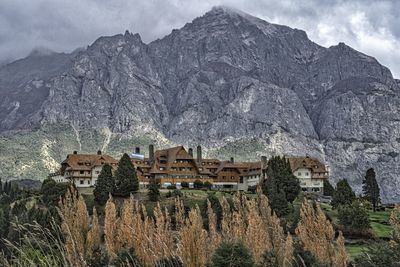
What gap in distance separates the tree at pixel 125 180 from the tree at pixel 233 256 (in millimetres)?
65864

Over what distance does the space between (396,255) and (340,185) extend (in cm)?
6031

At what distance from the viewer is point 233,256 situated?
1670 cm

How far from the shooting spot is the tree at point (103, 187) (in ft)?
254

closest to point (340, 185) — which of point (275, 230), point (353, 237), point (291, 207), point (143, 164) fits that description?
point (291, 207)

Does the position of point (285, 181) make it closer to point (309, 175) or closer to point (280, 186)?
point (280, 186)

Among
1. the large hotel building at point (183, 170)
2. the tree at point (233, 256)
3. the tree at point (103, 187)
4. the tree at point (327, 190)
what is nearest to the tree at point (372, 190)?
the tree at point (327, 190)

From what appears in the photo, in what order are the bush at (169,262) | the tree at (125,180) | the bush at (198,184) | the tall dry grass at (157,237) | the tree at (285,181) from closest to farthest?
the bush at (169,262)
the tall dry grass at (157,237)
the tree at (285,181)
the tree at (125,180)
the bush at (198,184)

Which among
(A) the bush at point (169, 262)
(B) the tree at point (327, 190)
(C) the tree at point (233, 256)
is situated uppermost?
(B) the tree at point (327, 190)

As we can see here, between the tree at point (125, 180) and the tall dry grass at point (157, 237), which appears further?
the tree at point (125, 180)

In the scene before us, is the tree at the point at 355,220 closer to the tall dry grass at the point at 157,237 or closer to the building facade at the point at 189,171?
the tall dry grass at the point at 157,237

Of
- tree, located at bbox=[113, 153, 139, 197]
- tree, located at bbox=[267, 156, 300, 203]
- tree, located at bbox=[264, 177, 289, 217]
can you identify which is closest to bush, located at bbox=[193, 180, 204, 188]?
tree, located at bbox=[113, 153, 139, 197]

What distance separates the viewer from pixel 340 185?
8444cm

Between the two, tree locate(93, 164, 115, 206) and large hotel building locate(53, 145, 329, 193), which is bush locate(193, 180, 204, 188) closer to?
large hotel building locate(53, 145, 329, 193)

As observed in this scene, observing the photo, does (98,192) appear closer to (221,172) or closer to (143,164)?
(143,164)
